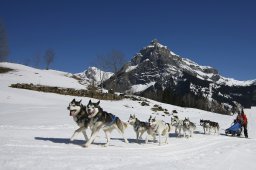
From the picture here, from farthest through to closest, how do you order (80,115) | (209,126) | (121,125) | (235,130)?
1. (209,126)
2. (235,130)
3. (121,125)
4. (80,115)

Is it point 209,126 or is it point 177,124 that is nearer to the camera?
point 177,124

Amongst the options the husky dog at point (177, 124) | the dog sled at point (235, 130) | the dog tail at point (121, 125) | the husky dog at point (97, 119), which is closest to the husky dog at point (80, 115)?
the husky dog at point (97, 119)

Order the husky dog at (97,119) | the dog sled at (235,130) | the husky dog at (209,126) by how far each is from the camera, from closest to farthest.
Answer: the husky dog at (97,119) < the dog sled at (235,130) < the husky dog at (209,126)

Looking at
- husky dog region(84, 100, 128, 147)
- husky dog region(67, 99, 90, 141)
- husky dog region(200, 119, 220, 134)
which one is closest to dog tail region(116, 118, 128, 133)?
husky dog region(84, 100, 128, 147)

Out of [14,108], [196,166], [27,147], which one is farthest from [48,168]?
[14,108]

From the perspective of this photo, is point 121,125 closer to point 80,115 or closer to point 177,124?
point 80,115

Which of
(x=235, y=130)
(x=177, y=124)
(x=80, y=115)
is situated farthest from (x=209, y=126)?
(x=80, y=115)

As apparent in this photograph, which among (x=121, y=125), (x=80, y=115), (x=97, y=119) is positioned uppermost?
(x=80, y=115)

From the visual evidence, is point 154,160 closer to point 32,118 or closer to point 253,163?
point 253,163

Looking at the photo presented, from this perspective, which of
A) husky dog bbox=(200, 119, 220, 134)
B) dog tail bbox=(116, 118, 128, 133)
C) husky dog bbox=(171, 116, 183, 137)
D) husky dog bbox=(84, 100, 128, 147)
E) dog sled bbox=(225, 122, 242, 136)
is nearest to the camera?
husky dog bbox=(84, 100, 128, 147)

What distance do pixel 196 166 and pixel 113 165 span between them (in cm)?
247

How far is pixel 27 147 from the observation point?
900cm

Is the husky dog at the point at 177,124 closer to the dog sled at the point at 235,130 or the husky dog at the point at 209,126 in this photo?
the husky dog at the point at 209,126

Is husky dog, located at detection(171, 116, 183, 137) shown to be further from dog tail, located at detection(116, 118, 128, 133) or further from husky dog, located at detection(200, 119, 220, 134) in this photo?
dog tail, located at detection(116, 118, 128, 133)
